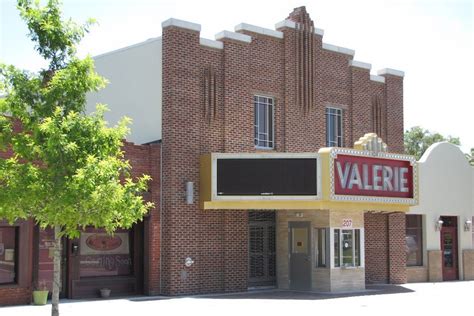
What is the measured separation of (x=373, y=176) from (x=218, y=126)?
559 centimetres

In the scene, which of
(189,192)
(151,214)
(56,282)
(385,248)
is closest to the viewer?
(56,282)

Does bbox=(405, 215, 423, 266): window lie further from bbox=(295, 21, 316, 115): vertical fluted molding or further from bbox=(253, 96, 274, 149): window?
Result: bbox=(253, 96, 274, 149): window

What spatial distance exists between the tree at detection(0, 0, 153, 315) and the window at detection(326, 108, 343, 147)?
14.5m

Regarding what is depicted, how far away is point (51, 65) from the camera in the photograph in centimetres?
1598

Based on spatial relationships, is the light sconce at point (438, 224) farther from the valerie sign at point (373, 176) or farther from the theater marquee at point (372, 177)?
the valerie sign at point (373, 176)

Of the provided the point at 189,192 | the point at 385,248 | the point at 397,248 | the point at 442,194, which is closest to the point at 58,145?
the point at 189,192

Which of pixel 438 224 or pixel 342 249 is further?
pixel 438 224

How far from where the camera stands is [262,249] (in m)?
27.5

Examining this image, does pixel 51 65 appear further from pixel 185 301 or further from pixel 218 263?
pixel 218 263

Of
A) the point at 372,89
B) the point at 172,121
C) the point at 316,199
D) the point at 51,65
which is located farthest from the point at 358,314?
the point at 372,89

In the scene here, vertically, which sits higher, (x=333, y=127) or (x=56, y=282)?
(x=333, y=127)

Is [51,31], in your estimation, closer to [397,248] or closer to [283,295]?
[283,295]

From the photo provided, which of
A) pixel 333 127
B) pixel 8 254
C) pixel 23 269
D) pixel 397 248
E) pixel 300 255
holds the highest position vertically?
pixel 333 127

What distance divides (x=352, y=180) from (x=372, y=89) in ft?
22.5
